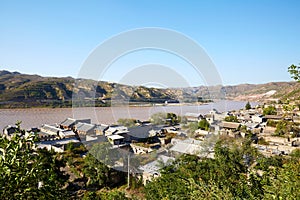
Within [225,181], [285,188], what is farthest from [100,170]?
[285,188]

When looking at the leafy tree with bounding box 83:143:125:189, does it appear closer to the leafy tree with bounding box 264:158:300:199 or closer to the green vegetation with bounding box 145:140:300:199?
the green vegetation with bounding box 145:140:300:199

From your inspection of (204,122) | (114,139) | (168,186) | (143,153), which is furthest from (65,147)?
(204,122)

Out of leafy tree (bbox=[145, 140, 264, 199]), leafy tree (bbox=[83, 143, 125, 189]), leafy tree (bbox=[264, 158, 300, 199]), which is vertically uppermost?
leafy tree (bbox=[264, 158, 300, 199])

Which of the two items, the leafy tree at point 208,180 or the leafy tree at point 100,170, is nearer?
the leafy tree at point 208,180

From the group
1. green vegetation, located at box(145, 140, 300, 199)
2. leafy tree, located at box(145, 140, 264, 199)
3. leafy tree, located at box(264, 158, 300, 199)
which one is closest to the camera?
leafy tree, located at box(264, 158, 300, 199)

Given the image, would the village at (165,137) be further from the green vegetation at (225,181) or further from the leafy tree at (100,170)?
the green vegetation at (225,181)

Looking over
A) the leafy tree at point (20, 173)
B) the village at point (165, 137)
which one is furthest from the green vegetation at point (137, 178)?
the village at point (165, 137)

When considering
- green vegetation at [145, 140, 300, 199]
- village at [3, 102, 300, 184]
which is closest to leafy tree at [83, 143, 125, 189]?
village at [3, 102, 300, 184]

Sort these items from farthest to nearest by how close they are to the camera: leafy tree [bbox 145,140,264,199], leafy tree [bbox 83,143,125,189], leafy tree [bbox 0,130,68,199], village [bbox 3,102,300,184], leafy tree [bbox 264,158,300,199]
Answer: village [bbox 3,102,300,184], leafy tree [bbox 83,143,125,189], leafy tree [bbox 145,140,264,199], leafy tree [bbox 264,158,300,199], leafy tree [bbox 0,130,68,199]

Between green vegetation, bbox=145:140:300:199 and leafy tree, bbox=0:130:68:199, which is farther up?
leafy tree, bbox=0:130:68:199

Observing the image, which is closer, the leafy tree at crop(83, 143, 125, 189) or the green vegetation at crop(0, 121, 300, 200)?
the green vegetation at crop(0, 121, 300, 200)
